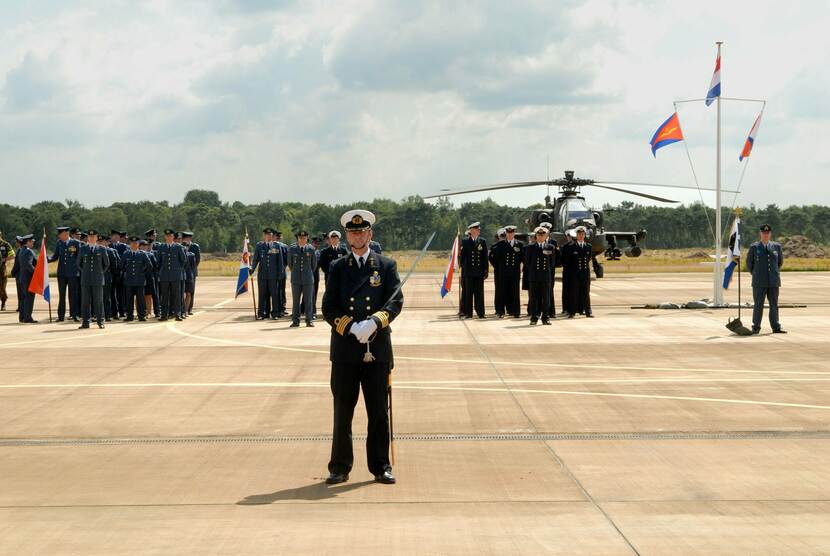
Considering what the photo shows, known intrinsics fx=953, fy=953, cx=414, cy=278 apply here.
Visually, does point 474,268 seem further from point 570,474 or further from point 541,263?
point 570,474

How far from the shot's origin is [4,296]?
2206 cm

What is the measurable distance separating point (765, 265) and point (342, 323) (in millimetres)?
11061

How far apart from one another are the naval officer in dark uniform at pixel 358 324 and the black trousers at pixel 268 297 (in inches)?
506

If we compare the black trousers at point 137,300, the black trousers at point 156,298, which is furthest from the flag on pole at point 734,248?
the black trousers at point 137,300

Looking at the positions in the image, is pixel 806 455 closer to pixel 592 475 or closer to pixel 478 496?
pixel 592 475

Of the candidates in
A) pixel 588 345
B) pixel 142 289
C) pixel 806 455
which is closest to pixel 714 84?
pixel 588 345

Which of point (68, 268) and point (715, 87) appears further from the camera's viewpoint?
point (715, 87)

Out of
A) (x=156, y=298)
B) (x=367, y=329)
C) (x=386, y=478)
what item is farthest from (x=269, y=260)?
(x=386, y=478)

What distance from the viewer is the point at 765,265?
15.4m

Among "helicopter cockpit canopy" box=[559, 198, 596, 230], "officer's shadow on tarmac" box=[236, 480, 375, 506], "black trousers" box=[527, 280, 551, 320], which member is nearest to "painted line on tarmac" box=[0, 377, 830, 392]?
"officer's shadow on tarmac" box=[236, 480, 375, 506]

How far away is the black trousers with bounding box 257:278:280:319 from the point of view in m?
19.1

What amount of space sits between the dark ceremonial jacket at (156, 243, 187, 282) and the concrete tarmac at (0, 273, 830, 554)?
4.80m

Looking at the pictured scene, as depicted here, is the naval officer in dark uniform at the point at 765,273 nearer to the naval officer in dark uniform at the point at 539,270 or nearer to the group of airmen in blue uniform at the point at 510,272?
the naval officer in dark uniform at the point at 539,270

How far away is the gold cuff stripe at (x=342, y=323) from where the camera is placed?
626cm
